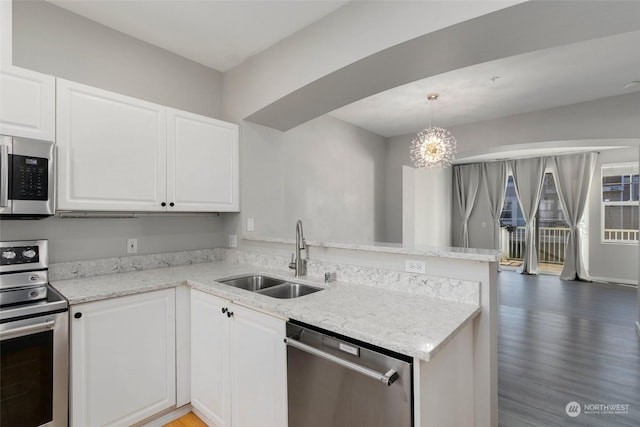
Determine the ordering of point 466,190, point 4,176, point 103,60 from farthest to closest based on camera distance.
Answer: point 466,190
point 103,60
point 4,176

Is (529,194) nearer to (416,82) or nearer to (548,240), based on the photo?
(548,240)

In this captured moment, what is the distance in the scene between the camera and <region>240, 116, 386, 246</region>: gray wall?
2930mm

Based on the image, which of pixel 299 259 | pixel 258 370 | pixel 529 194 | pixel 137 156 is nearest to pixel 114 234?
pixel 137 156

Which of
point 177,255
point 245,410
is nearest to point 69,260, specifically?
point 177,255

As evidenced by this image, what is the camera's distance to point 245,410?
169 centimetres

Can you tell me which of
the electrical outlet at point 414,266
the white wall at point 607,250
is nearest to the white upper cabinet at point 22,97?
the electrical outlet at point 414,266

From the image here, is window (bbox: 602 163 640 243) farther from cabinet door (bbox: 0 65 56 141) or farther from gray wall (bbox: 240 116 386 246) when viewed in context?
cabinet door (bbox: 0 65 56 141)

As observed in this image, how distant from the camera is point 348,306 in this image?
152 cm

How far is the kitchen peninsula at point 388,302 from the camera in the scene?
3.91ft

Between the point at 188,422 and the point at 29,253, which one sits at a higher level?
the point at 29,253

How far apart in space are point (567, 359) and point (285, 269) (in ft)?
9.25

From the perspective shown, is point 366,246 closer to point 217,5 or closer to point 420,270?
point 420,270

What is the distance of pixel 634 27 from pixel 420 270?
166 cm
